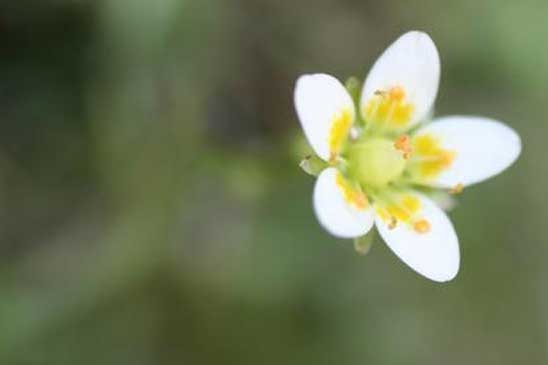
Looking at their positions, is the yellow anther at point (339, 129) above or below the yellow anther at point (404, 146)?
above

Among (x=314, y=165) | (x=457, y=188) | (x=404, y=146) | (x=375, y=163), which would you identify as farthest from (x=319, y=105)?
(x=457, y=188)

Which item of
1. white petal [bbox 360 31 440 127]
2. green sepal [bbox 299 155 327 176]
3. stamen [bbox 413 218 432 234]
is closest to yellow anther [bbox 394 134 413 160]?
white petal [bbox 360 31 440 127]

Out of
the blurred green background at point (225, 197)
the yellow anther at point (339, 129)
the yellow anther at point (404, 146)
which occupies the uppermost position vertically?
the yellow anther at point (339, 129)

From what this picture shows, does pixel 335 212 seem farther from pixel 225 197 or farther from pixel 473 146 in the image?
pixel 225 197

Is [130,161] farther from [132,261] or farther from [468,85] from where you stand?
[468,85]

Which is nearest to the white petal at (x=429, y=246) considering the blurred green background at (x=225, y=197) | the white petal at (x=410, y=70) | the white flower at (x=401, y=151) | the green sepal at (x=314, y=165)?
the white flower at (x=401, y=151)

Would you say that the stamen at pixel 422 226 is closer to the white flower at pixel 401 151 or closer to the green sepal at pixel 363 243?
the white flower at pixel 401 151

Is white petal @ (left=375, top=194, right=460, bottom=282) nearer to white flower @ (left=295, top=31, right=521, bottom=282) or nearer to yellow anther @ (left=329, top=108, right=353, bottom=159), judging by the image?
white flower @ (left=295, top=31, right=521, bottom=282)
